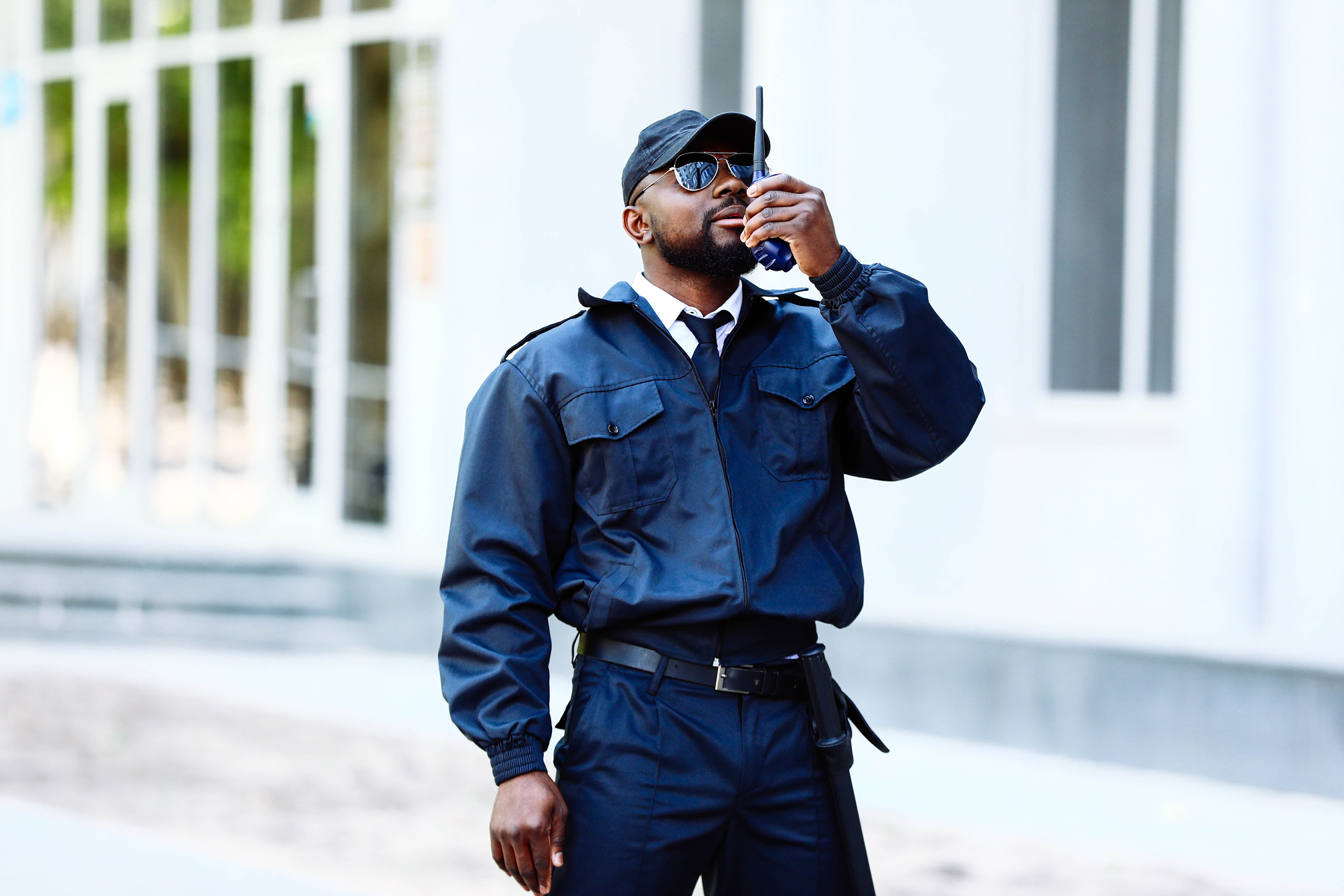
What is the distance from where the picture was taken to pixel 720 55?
880cm

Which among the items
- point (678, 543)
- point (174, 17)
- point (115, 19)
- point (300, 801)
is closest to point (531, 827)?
point (678, 543)

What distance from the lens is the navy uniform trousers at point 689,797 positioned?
2.64 meters

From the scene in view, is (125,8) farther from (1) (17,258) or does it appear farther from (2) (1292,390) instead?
(2) (1292,390)

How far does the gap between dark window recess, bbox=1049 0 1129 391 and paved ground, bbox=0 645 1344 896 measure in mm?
2160

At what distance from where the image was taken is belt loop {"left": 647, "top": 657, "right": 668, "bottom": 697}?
2674 mm

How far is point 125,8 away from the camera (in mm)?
11805

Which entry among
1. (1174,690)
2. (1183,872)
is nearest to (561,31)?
(1174,690)

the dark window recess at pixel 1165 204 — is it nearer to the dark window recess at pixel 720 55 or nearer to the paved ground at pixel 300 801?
the paved ground at pixel 300 801

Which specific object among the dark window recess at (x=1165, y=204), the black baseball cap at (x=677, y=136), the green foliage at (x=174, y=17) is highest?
the green foliage at (x=174, y=17)

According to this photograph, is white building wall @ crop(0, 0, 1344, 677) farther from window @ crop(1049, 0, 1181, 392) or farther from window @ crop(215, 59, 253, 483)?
window @ crop(215, 59, 253, 483)

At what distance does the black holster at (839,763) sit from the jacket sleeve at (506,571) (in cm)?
46

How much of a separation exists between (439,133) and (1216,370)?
17.4ft

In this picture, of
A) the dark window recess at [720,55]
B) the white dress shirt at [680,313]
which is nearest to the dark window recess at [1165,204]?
the dark window recess at [720,55]

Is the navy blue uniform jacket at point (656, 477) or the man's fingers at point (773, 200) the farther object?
the navy blue uniform jacket at point (656, 477)
